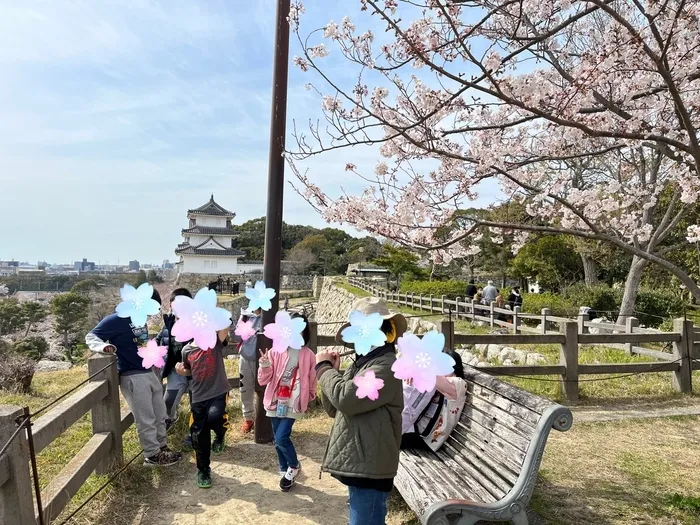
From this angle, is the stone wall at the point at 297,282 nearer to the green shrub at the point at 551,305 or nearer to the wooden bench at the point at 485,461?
the green shrub at the point at 551,305

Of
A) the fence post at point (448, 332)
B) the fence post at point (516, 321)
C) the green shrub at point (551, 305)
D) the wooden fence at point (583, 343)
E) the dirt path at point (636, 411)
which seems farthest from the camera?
the green shrub at point (551, 305)

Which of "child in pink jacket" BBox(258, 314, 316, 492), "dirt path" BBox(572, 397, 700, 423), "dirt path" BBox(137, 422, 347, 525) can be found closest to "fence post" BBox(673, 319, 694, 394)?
"dirt path" BBox(572, 397, 700, 423)

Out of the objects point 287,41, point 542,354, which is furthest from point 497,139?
point 542,354

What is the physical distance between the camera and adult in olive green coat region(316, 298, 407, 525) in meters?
2.39

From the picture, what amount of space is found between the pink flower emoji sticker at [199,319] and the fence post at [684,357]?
6631 millimetres

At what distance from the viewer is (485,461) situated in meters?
3.03

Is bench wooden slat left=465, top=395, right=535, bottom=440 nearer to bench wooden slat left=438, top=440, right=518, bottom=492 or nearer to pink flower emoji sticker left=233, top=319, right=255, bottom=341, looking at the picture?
bench wooden slat left=438, top=440, right=518, bottom=492

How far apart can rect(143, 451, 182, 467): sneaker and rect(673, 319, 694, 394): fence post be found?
6.75 meters

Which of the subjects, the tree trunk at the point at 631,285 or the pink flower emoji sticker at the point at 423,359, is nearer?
the pink flower emoji sticker at the point at 423,359

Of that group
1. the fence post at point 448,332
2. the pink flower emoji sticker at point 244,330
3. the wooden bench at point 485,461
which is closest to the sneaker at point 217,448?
the pink flower emoji sticker at point 244,330

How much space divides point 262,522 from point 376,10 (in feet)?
11.5

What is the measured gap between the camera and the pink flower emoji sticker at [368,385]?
91.9 inches

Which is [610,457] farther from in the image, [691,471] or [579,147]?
[579,147]

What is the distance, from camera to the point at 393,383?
242 cm
